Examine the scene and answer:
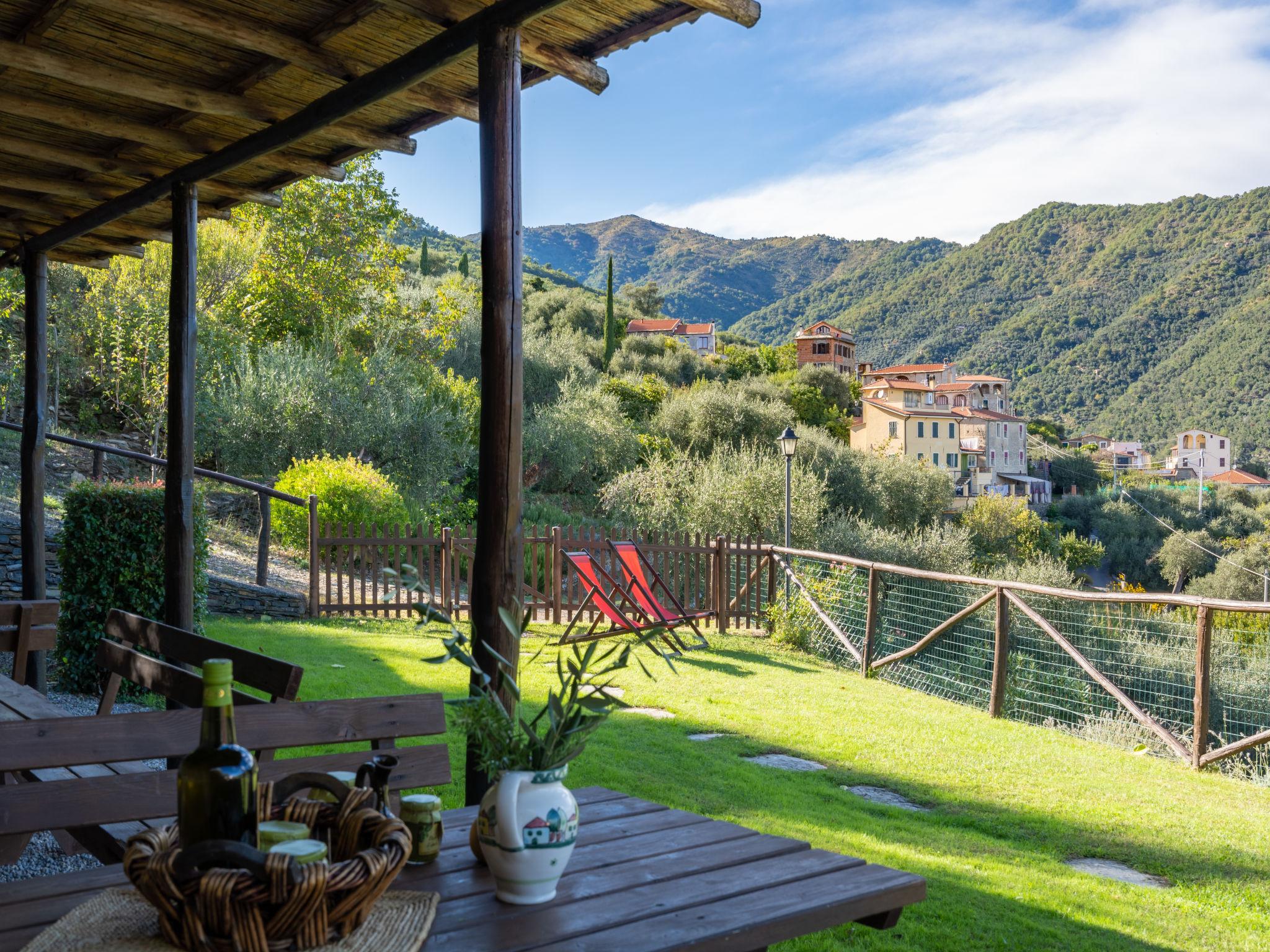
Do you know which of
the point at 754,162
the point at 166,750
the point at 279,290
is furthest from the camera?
the point at 754,162

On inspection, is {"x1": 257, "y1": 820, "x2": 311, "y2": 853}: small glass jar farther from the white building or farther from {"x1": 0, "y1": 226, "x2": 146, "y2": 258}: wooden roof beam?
Result: the white building

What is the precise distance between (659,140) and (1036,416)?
4903cm

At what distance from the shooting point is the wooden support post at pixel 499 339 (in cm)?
309

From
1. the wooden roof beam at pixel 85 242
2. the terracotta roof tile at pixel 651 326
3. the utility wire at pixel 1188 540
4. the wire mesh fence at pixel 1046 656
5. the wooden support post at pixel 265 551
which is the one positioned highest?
the terracotta roof tile at pixel 651 326

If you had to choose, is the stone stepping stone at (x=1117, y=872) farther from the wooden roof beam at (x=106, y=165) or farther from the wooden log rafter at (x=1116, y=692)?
the wooden roof beam at (x=106, y=165)

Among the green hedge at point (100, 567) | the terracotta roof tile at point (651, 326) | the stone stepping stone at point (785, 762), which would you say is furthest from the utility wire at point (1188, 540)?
the green hedge at point (100, 567)

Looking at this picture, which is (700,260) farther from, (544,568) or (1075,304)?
(544,568)

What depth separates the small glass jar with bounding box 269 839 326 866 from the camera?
4.25 ft

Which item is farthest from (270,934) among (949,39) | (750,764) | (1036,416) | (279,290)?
(949,39)

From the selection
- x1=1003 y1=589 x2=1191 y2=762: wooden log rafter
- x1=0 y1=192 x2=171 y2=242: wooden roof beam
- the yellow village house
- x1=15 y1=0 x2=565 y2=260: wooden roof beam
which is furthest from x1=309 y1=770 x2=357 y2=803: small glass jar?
the yellow village house

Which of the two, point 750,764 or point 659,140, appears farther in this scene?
point 659,140

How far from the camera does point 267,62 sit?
3852 mm

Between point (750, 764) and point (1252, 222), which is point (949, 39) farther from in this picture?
point (750, 764)

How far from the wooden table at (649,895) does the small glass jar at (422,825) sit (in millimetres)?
25
